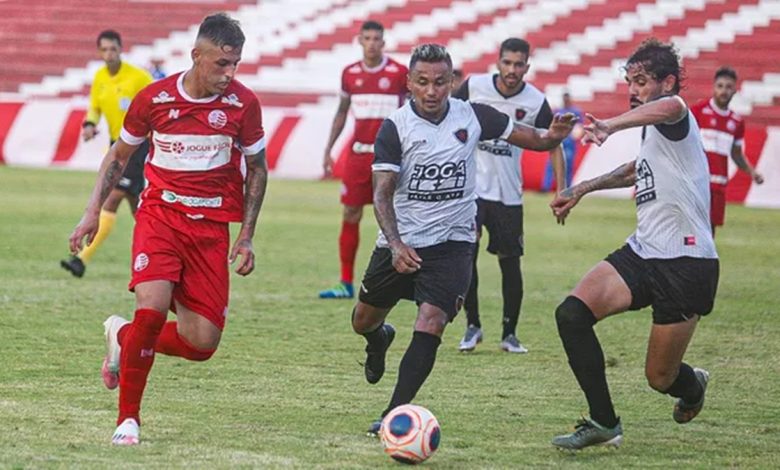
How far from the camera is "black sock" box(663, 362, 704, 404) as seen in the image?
823cm

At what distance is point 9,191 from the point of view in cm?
2444

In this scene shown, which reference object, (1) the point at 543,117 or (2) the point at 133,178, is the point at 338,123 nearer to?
(2) the point at 133,178

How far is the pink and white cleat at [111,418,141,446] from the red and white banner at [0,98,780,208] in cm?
1815

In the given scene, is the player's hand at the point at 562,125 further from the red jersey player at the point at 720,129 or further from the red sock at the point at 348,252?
the red jersey player at the point at 720,129

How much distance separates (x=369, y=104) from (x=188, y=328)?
7056 millimetres

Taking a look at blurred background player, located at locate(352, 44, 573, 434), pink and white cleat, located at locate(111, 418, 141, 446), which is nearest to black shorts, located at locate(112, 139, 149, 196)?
blurred background player, located at locate(352, 44, 573, 434)

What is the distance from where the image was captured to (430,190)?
327 inches

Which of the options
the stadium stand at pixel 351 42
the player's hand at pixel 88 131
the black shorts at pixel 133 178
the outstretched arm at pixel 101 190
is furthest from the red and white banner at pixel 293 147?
the outstretched arm at pixel 101 190

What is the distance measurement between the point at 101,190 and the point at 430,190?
1.72 metres

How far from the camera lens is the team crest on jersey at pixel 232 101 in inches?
315

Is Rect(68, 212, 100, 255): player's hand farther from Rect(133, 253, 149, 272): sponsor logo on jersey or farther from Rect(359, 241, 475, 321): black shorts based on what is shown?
Rect(359, 241, 475, 321): black shorts

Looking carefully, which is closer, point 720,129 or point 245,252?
point 245,252

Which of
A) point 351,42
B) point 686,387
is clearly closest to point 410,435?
point 686,387

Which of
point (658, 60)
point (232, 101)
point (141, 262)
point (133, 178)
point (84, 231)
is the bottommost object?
point (133, 178)
